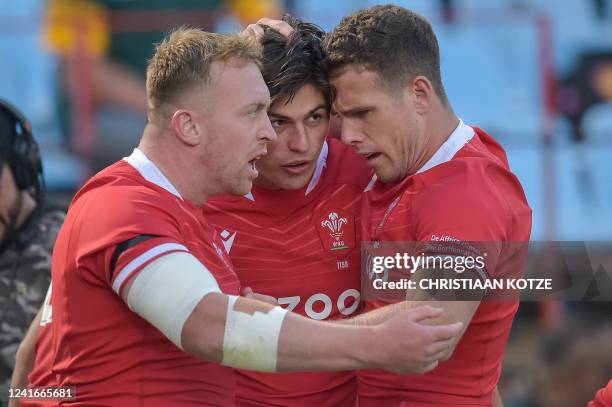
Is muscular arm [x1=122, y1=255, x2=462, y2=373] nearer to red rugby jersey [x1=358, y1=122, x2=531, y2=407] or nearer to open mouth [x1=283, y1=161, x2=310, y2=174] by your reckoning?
red rugby jersey [x1=358, y1=122, x2=531, y2=407]

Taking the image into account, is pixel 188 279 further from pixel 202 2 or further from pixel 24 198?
pixel 202 2

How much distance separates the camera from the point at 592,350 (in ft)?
13.8

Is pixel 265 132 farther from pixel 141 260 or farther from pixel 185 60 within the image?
pixel 141 260

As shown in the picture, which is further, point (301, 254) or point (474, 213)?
point (301, 254)

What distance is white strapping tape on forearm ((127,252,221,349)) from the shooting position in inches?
114

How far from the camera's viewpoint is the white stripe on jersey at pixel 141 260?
9.61ft

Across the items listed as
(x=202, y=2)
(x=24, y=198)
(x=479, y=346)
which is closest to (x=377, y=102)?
(x=479, y=346)

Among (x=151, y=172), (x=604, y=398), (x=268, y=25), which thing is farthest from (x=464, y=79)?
(x=151, y=172)

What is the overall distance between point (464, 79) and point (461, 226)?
4.46 meters

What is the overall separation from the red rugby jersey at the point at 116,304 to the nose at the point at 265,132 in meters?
0.34

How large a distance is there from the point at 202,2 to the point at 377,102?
167 inches

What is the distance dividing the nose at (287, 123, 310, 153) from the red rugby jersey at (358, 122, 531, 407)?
12.5 inches

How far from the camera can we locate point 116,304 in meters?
3.10

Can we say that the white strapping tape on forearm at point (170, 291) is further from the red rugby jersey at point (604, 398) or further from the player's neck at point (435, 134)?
the red rugby jersey at point (604, 398)
